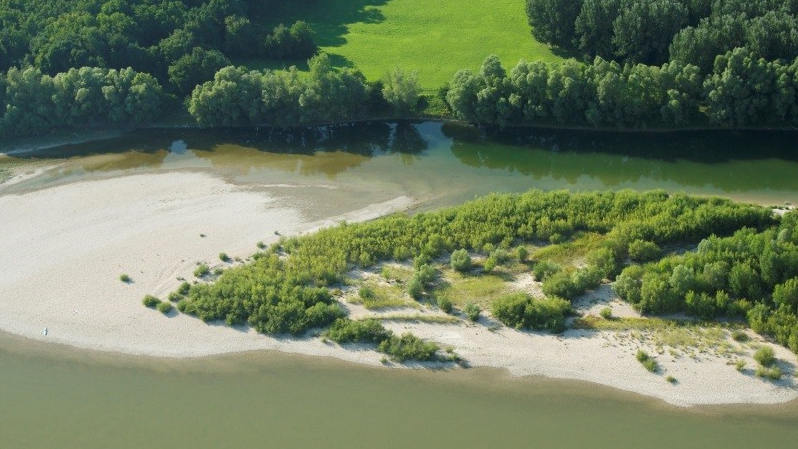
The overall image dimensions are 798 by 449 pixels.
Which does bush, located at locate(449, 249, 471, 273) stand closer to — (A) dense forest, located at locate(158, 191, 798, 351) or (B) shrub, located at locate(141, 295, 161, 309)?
(A) dense forest, located at locate(158, 191, 798, 351)

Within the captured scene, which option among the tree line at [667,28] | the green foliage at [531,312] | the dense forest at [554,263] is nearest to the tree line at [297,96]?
the tree line at [667,28]

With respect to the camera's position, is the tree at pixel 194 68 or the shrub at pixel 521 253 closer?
the shrub at pixel 521 253

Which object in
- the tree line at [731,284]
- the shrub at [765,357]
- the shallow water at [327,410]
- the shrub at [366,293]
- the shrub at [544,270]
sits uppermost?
the tree line at [731,284]

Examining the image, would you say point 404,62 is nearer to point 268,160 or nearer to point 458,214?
point 268,160

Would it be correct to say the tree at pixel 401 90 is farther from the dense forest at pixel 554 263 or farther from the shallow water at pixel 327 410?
the shallow water at pixel 327 410

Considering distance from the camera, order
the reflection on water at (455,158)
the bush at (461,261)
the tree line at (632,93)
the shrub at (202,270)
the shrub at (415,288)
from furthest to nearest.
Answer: the tree line at (632,93) → the reflection on water at (455,158) → the shrub at (202,270) → the bush at (461,261) → the shrub at (415,288)

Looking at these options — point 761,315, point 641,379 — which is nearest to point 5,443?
point 641,379

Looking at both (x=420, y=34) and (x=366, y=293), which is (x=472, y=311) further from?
(x=420, y=34)
